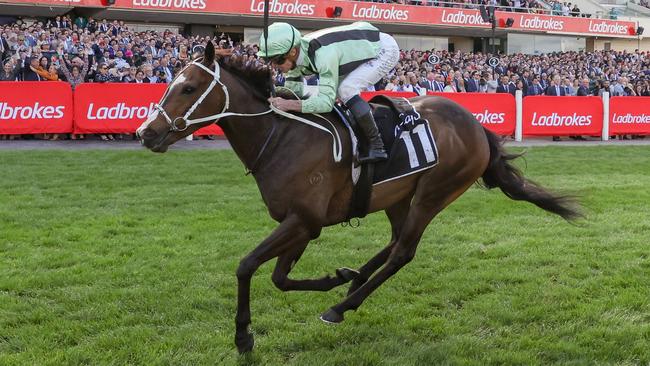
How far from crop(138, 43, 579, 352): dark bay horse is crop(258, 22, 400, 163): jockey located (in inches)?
6.6

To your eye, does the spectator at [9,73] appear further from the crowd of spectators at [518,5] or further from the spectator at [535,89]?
the crowd of spectators at [518,5]

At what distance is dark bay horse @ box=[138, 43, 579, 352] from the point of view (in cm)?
441

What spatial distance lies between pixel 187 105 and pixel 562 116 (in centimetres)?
1669

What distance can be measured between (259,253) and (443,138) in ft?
6.08

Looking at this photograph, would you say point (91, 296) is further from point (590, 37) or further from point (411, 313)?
point (590, 37)

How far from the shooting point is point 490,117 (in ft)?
60.2

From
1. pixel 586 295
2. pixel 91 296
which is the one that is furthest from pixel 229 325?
pixel 586 295

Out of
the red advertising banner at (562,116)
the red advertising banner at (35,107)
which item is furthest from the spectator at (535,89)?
the red advertising banner at (35,107)

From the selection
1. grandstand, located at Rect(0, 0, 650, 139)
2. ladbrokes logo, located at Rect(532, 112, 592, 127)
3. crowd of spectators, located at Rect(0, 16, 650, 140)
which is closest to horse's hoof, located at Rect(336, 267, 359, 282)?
grandstand, located at Rect(0, 0, 650, 139)

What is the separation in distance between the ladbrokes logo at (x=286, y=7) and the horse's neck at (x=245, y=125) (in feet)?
101

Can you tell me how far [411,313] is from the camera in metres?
5.11

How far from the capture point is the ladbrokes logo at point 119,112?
14.8 meters

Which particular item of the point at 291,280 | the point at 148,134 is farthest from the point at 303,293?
the point at 148,134

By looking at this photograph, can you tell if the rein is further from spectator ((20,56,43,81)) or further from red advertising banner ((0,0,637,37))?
red advertising banner ((0,0,637,37))
